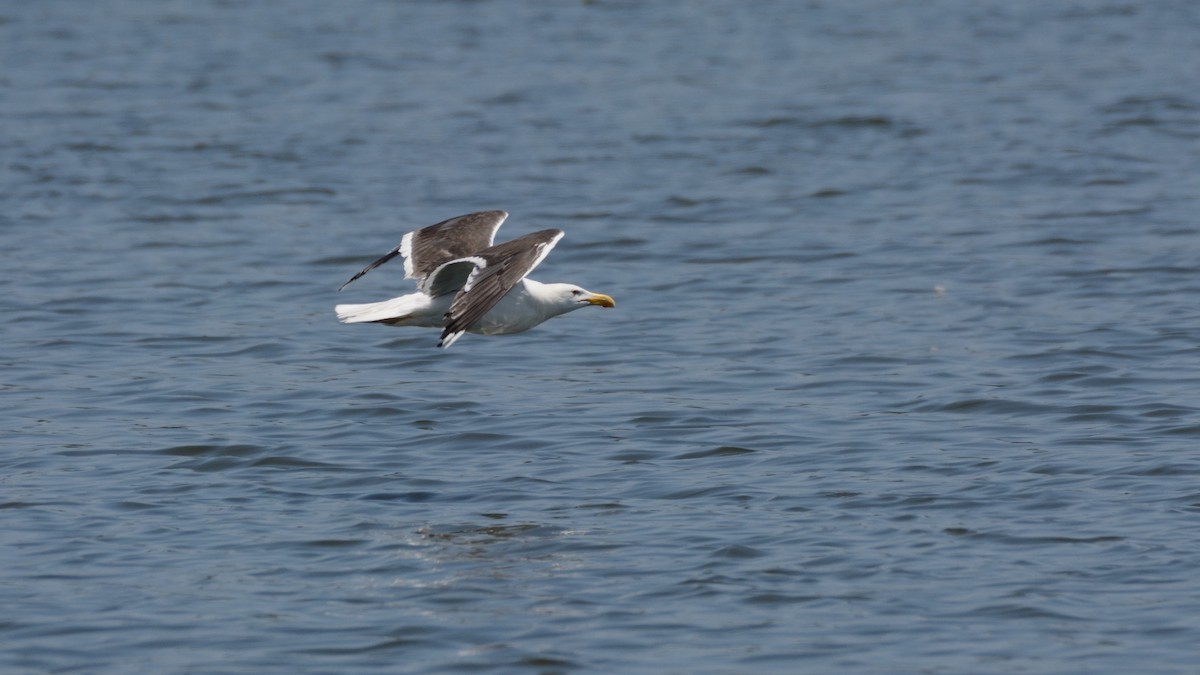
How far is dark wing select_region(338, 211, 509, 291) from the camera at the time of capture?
1096 centimetres

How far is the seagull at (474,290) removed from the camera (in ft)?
31.7

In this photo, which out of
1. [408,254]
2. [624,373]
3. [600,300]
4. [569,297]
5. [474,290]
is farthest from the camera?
[624,373]

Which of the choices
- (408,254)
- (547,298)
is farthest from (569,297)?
(408,254)

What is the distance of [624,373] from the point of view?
12516 millimetres

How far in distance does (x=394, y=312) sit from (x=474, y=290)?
0.80m

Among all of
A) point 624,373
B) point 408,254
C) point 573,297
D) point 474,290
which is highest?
point 474,290

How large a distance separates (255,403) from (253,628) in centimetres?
394

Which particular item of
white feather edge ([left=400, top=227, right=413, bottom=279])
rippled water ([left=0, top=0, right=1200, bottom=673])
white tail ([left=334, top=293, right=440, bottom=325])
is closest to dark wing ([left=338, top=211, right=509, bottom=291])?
white feather edge ([left=400, top=227, right=413, bottom=279])

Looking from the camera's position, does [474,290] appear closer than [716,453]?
Yes

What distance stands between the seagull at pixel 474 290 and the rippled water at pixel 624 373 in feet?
2.60

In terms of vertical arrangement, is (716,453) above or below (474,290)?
below

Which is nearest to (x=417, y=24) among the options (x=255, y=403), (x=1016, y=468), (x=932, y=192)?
(x=932, y=192)

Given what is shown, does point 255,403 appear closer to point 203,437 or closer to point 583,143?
point 203,437

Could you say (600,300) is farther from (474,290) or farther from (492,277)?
(474,290)
